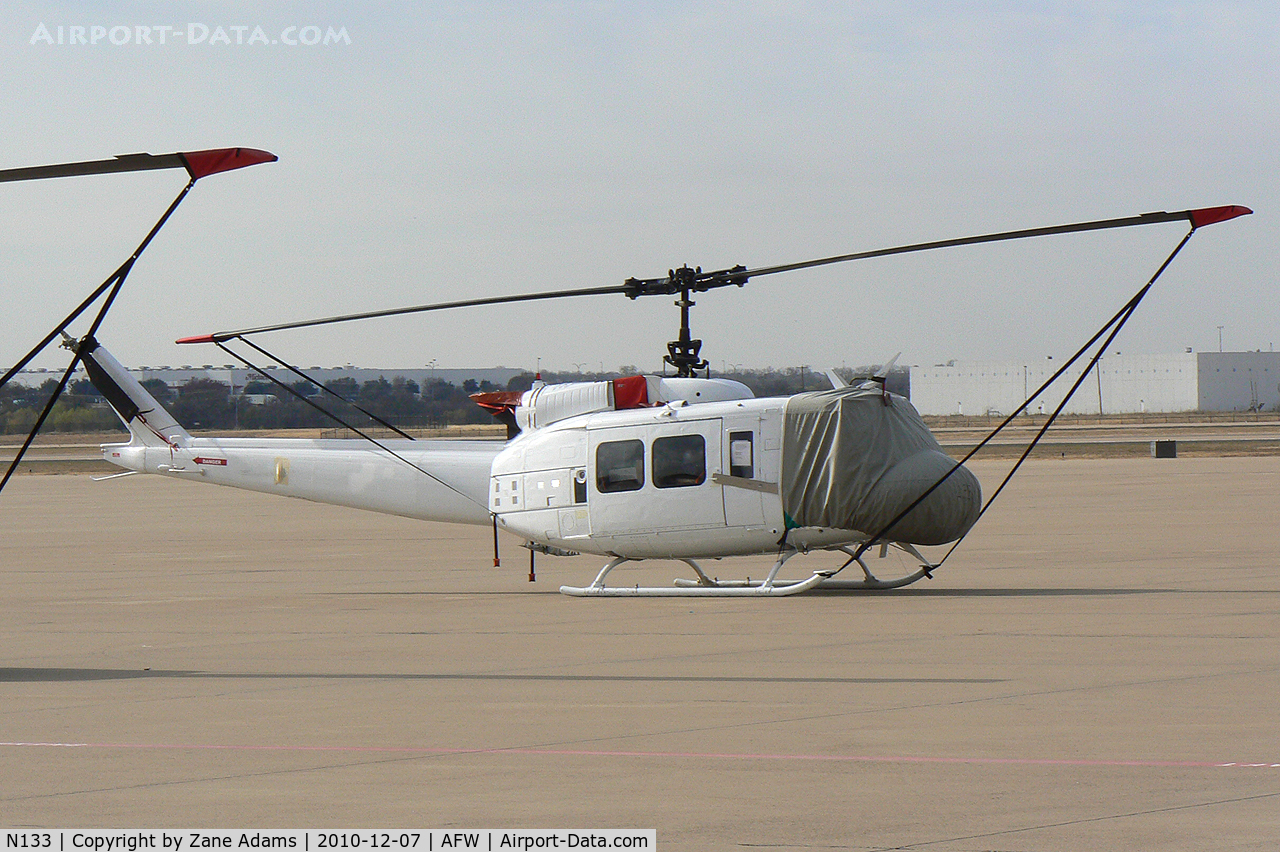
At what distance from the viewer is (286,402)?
101250mm

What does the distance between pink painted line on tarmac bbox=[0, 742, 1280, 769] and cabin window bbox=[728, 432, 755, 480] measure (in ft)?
27.9

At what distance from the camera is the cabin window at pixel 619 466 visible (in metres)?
17.4

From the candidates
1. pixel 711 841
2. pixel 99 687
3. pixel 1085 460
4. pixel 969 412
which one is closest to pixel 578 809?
pixel 711 841

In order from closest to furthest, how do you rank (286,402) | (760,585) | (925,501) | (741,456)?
1. (925,501)
2. (741,456)
3. (760,585)
4. (286,402)

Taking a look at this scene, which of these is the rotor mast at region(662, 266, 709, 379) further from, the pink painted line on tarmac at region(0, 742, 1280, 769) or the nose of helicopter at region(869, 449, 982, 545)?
the pink painted line on tarmac at region(0, 742, 1280, 769)

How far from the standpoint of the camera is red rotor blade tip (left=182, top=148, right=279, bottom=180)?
9.34 m

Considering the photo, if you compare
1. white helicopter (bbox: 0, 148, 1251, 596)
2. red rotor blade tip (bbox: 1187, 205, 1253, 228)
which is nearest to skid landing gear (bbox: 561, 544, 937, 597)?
white helicopter (bbox: 0, 148, 1251, 596)

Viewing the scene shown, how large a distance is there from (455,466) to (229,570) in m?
6.66

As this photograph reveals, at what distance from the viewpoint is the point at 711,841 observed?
21.9 ft

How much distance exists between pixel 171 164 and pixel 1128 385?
464ft

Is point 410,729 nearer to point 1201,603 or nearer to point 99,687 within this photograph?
point 99,687

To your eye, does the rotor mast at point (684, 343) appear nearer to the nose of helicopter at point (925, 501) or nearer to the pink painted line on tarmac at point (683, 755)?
the nose of helicopter at point (925, 501)

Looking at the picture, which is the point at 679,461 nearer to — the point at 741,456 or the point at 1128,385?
the point at 741,456

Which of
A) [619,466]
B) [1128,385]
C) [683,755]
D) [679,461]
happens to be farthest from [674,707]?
[1128,385]
